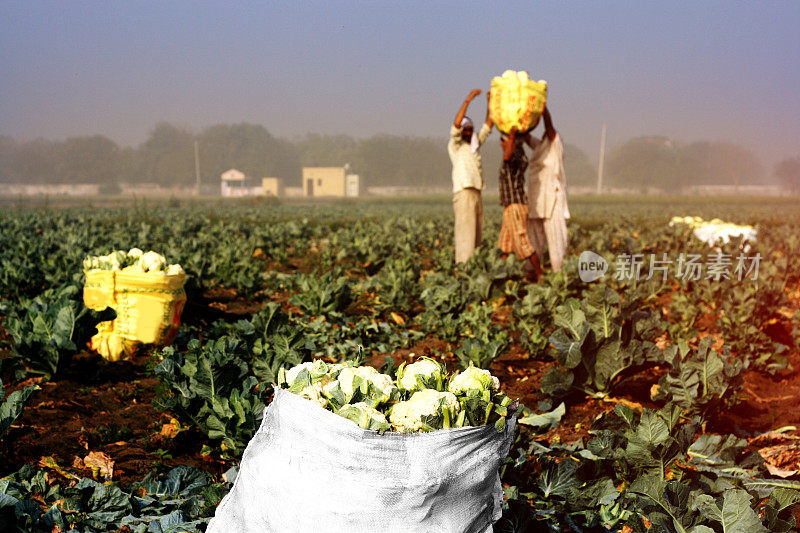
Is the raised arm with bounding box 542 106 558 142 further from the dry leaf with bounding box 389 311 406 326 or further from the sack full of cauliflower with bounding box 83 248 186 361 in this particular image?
the sack full of cauliflower with bounding box 83 248 186 361

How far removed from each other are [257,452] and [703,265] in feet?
28.4

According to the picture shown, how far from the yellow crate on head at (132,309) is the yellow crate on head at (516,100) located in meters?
4.06

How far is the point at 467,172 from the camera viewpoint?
7203mm

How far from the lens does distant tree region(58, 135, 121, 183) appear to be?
106 meters

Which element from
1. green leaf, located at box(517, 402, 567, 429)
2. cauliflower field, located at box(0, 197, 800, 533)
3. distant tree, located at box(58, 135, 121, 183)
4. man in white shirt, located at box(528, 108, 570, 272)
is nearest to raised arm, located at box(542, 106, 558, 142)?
man in white shirt, located at box(528, 108, 570, 272)

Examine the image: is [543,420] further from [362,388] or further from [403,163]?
[403,163]

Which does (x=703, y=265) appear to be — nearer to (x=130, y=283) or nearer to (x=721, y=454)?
(x=721, y=454)

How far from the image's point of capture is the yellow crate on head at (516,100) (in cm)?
647

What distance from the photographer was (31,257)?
8.52m

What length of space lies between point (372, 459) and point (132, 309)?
147 inches

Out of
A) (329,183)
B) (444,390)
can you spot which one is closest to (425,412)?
(444,390)

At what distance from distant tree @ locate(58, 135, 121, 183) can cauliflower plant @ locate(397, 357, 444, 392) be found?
118342mm

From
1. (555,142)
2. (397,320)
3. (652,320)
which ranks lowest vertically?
(397,320)

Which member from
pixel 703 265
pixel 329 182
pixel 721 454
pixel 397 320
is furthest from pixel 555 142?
pixel 329 182
